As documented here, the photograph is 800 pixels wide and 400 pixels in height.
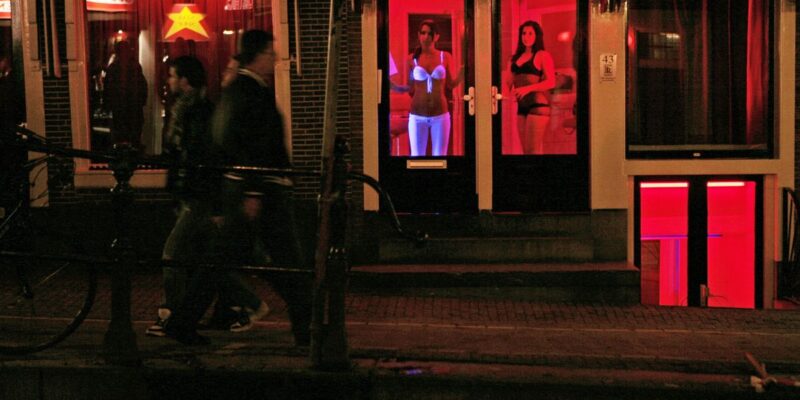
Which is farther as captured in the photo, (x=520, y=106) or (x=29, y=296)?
(x=520, y=106)

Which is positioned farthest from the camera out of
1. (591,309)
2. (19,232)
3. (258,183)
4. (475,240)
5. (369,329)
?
(475,240)

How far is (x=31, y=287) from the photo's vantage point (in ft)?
22.9

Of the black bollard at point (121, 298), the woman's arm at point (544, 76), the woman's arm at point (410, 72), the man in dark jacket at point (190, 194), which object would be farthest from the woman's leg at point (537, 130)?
the black bollard at point (121, 298)

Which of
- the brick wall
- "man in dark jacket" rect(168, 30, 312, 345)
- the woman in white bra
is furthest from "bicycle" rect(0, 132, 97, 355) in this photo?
the woman in white bra

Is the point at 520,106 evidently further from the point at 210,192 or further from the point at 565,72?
the point at 210,192

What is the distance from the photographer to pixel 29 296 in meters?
6.55

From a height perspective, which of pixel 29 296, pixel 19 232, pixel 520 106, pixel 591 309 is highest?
pixel 520 106

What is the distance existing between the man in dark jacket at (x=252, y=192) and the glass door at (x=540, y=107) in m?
4.09

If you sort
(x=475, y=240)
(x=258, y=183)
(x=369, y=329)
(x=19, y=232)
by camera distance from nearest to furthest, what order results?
(x=258, y=183) < (x=19, y=232) < (x=369, y=329) < (x=475, y=240)

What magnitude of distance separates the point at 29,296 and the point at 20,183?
0.84 m

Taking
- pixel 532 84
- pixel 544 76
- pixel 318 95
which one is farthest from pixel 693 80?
pixel 318 95

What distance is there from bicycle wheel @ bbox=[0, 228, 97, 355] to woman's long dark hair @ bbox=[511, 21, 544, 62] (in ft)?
16.1

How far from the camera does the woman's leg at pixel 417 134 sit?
385 inches

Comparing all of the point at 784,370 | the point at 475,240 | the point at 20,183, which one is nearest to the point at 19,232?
the point at 20,183
